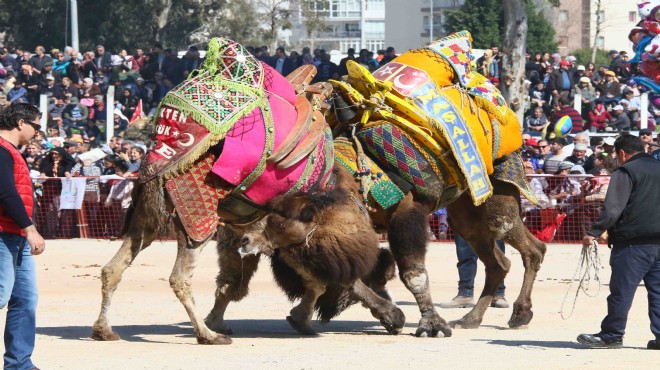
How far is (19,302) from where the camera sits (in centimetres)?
708

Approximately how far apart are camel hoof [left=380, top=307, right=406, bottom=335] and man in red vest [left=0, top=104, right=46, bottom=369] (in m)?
2.92

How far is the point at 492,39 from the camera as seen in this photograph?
4750cm

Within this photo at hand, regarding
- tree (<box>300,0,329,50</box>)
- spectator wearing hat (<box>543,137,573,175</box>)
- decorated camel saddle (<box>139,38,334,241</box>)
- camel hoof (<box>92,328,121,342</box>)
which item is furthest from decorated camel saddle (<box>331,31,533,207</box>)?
tree (<box>300,0,329,50</box>)

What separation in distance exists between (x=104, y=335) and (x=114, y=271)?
49cm

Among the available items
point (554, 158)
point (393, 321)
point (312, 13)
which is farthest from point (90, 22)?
point (393, 321)

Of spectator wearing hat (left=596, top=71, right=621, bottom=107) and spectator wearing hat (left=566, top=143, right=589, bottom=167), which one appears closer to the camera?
spectator wearing hat (left=566, top=143, right=589, bottom=167)

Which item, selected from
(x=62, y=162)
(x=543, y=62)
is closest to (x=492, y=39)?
(x=543, y=62)

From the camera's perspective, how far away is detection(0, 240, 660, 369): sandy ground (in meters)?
7.56

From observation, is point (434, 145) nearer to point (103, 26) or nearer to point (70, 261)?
point (70, 261)

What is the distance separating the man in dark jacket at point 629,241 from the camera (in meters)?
7.98

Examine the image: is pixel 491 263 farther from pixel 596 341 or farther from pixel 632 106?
pixel 632 106

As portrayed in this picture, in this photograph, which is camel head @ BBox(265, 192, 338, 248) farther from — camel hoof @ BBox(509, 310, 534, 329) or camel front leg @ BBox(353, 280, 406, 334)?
camel hoof @ BBox(509, 310, 534, 329)

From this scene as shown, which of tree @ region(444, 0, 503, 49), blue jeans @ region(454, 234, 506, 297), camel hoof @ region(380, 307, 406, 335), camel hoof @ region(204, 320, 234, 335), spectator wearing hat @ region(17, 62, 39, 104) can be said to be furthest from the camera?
tree @ region(444, 0, 503, 49)

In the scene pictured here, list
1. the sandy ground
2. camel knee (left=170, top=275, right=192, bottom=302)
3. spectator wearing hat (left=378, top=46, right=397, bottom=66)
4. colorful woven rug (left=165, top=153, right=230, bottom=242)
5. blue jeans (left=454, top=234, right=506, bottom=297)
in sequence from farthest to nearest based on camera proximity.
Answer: spectator wearing hat (left=378, top=46, right=397, bottom=66), blue jeans (left=454, top=234, right=506, bottom=297), camel knee (left=170, top=275, right=192, bottom=302), colorful woven rug (left=165, top=153, right=230, bottom=242), the sandy ground
